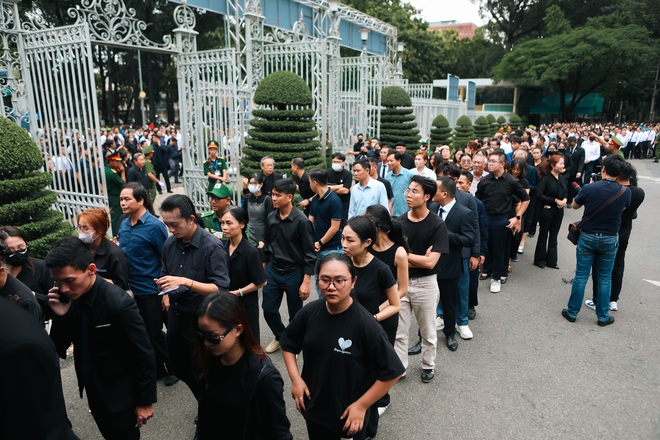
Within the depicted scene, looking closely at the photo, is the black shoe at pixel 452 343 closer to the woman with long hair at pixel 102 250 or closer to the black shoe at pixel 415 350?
the black shoe at pixel 415 350

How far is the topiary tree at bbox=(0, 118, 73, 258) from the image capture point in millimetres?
5160

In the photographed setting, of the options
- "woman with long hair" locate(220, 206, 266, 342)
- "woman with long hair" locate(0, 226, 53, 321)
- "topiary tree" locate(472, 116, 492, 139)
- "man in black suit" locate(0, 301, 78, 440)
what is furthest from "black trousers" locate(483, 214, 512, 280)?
"topiary tree" locate(472, 116, 492, 139)

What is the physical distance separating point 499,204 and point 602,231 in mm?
1472

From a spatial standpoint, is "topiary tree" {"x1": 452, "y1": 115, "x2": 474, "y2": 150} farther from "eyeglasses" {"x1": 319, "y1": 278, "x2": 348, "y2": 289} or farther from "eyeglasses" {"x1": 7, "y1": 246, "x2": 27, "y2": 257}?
"eyeglasses" {"x1": 319, "y1": 278, "x2": 348, "y2": 289}

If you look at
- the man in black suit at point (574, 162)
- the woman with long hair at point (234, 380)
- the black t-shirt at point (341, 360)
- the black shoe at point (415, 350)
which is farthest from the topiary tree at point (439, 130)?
the woman with long hair at point (234, 380)

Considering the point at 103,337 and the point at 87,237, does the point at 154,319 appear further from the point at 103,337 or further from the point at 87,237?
the point at 103,337

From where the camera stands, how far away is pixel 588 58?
113 ft

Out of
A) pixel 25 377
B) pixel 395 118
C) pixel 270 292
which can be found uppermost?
pixel 395 118

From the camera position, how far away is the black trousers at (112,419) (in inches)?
108

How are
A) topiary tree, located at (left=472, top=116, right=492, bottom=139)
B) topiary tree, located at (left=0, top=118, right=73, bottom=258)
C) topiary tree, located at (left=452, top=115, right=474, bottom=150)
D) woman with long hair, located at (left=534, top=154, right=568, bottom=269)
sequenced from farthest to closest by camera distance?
topiary tree, located at (left=472, top=116, right=492, bottom=139), topiary tree, located at (left=452, top=115, right=474, bottom=150), woman with long hair, located at (left=534, top=154, right=568, bottom=269), topiary tree, located at (left=0, top=118, right=73, bottom=258)

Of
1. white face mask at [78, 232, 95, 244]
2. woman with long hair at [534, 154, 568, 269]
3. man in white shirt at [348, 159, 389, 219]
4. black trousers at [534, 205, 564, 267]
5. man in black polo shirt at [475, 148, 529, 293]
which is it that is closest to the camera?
white face mask at [78, 232, 95, 244]

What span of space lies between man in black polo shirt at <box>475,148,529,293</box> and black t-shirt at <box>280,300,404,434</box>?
15.3 feet

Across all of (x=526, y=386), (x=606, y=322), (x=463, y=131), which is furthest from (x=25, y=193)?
(x=463, y=131)

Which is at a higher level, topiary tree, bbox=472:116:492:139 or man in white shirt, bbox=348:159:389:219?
topiary tree, bbox=472:116:492:139
